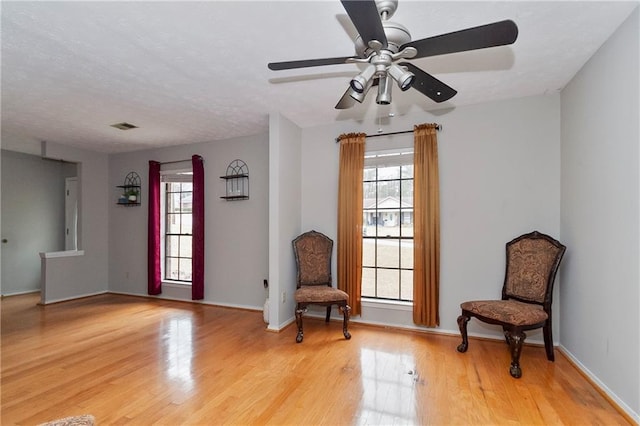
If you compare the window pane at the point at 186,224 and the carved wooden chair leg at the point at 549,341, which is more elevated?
the window pane at the point at 186,224

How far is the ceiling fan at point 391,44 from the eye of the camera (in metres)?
1.34

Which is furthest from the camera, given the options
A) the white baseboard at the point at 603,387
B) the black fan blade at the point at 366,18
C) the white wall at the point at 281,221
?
the white wall at the point at 281,221

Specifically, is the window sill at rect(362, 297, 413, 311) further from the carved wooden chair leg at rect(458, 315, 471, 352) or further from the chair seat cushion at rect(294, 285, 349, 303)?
the carved wooden chair leg at rect(458, 315, 471, 352)

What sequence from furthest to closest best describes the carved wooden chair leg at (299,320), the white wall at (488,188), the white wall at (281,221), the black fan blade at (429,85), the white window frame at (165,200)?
the white window frame at (165,200) → the white wall at (281,221) → the carved wooden chair leg at (299,320) → the white wall at (488,188) → the black fan blade at (429,85)

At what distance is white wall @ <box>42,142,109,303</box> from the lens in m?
5.02

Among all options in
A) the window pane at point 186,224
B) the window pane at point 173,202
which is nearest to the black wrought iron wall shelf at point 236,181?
the window pane at point 186,224

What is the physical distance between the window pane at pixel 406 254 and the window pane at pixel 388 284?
16 cm

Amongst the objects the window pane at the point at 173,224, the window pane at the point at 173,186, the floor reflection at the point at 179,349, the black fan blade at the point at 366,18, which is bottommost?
the floor reflection at the point at 179,349

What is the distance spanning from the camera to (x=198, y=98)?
3.26 metres

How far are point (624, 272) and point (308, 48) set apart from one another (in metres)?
2.75

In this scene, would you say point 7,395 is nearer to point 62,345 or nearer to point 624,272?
point 62,345

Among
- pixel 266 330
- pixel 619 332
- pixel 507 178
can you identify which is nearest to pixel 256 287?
pixel 266 330

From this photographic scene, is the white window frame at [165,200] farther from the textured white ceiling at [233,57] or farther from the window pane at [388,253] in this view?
the window pane at [388,253]

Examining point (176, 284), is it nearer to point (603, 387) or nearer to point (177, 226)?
point (177, 226)
